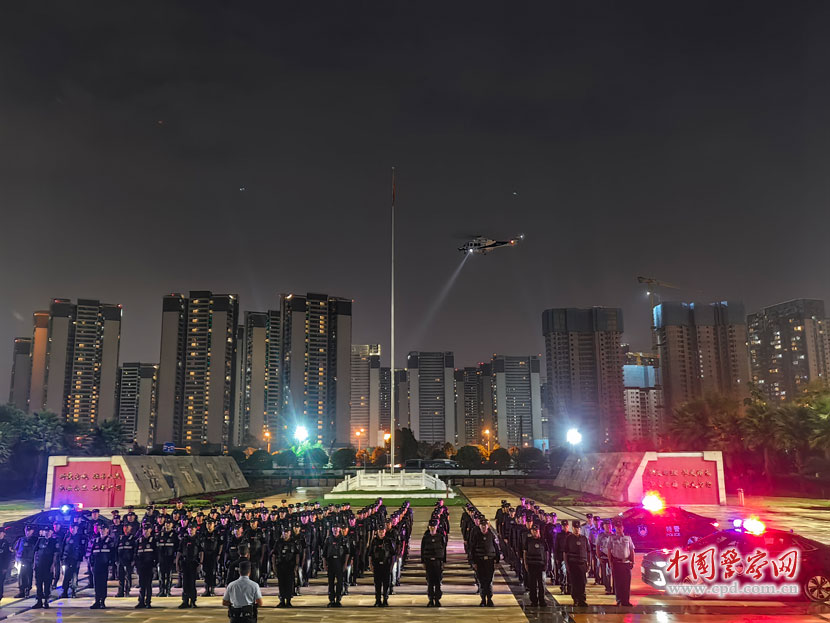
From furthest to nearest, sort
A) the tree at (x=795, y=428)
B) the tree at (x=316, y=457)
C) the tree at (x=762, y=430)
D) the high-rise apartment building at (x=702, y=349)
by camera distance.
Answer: the high-rise apartment building at (x=702, y=349)
the tree at (x=316, y=457)
the tree at (x=762, y=430)
the tree at (x=795, y=428)

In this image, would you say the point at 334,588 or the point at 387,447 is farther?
the point at 387,447

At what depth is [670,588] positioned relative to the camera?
14.8 m

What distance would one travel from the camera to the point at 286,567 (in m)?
14.1

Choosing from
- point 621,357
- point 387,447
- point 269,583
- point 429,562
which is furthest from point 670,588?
point 621,357

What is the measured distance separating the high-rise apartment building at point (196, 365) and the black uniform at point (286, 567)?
134957 millimetres

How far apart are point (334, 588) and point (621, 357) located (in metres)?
183

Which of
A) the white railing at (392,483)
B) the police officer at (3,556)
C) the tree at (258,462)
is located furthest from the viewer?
the tree at (258,462)

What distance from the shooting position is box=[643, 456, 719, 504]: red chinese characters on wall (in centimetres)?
4047

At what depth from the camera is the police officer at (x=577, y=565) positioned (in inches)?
542

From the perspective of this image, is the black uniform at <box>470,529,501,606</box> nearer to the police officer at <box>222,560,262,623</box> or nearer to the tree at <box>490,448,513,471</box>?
the police officer at <box>222,560,262,623</box>

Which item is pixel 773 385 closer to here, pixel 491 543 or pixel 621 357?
pixel 621 357

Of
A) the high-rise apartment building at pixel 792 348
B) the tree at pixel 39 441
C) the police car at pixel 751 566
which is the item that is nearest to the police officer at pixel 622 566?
the police car at pixel 751 566

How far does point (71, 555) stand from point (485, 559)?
9.59 meters

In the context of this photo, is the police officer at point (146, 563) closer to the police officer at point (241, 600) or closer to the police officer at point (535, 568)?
the police officer at point (241, 600)
